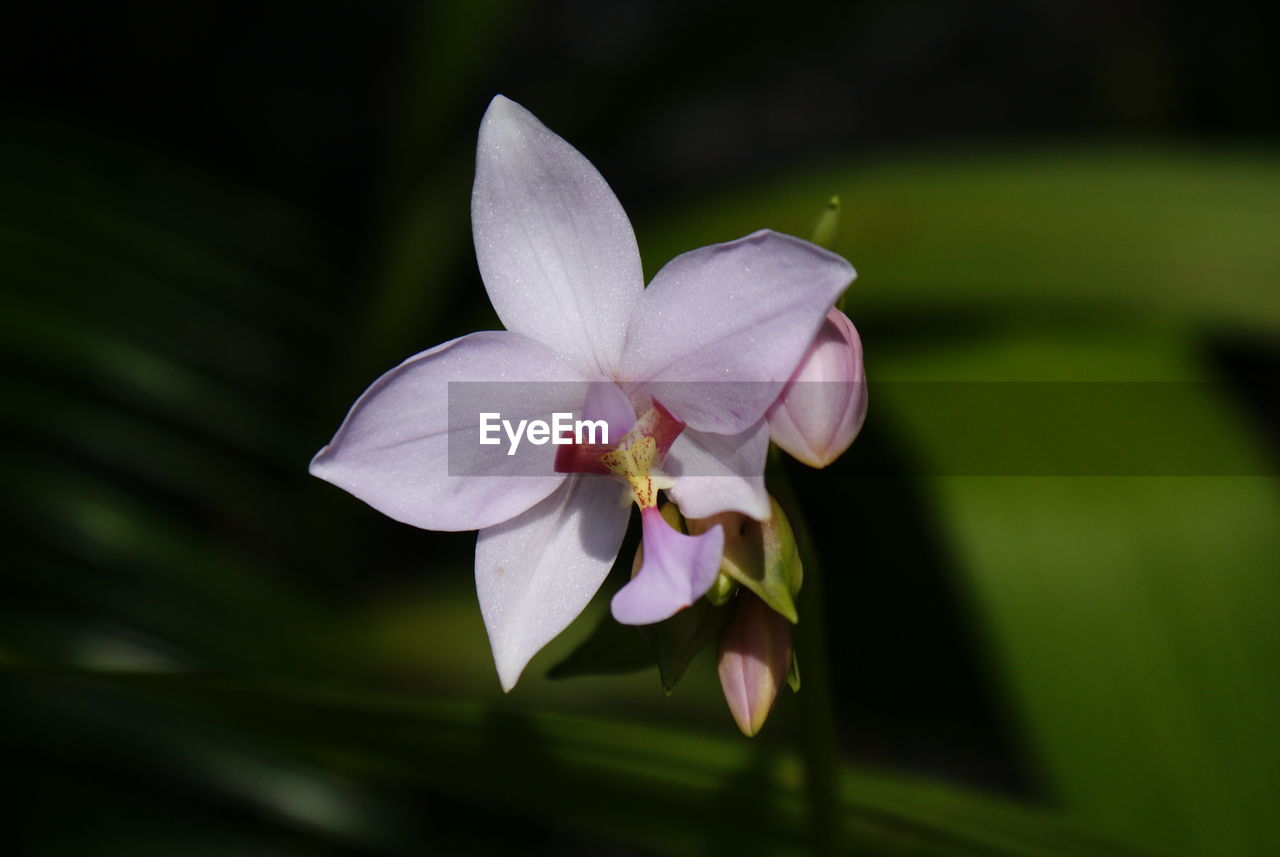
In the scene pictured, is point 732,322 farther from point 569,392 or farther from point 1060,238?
point 1060,238

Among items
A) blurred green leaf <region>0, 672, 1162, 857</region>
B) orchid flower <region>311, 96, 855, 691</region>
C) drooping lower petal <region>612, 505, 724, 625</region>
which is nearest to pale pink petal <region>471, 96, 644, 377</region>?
orchid flower <region>311, 96, 855, 691</region>

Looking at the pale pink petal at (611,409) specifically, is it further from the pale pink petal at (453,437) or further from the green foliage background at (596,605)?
the green foliage background at (596,605)

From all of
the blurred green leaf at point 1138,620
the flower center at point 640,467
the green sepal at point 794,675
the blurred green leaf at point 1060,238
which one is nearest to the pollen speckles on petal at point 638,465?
the flower center at point 640,467

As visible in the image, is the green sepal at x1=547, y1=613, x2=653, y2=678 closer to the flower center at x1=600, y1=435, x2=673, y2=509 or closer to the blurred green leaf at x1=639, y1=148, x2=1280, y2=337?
the flower center at x1=600, y1=435, x2=673, y2=509

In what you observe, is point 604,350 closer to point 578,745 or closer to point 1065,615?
point 578,745

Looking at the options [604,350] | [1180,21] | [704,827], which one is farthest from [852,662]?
[1180,21]
